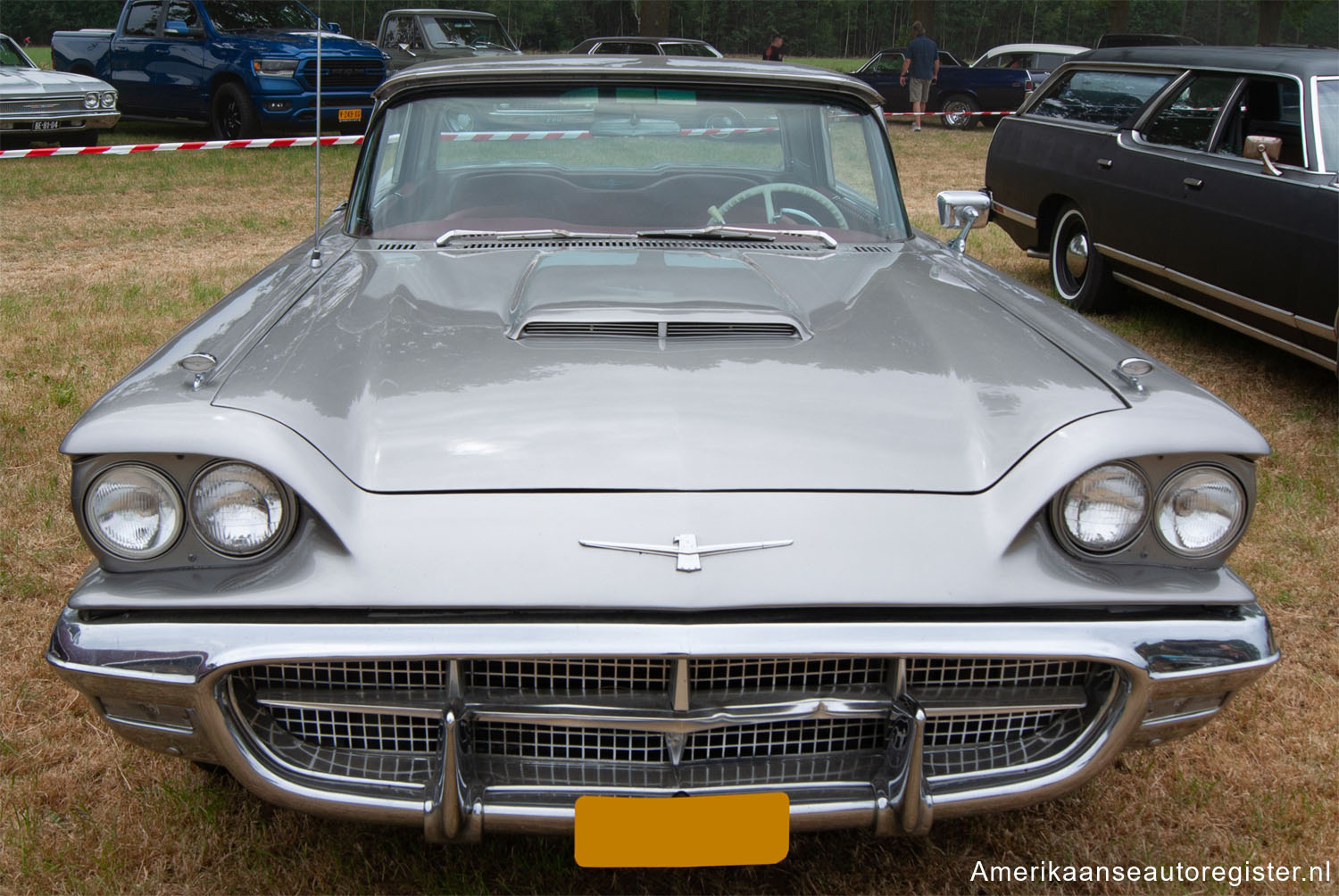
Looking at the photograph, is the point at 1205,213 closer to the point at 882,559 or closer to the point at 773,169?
the point at 773,169

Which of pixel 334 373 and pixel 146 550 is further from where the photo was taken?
pixel 334 373

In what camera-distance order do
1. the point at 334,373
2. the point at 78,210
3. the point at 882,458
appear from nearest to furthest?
1. the point at 882,458
2. the point at 334,373
3. the point at 78,210

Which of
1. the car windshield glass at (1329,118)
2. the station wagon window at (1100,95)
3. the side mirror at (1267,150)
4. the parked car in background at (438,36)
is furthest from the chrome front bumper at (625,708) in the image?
the parked car in background at (438,36)

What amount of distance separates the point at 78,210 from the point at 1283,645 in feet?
30.9

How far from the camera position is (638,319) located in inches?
86.4

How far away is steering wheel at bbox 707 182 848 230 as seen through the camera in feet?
9.68

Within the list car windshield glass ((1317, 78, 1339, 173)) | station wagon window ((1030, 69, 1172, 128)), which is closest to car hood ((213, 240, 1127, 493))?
car windshield glass ((1317, 78, 1339, 173))

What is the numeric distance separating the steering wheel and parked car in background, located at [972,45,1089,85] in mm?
16615

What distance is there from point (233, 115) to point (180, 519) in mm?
12319

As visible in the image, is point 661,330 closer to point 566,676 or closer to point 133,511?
point 566,676

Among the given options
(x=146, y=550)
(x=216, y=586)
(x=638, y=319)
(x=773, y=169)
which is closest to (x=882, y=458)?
(x=638, y=319)

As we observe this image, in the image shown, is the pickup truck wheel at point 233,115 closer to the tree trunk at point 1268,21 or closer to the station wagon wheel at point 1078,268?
the station wagon wheel at point 1078,268

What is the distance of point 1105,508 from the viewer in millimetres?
1863

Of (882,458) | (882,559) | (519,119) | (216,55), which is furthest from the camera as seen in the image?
(216,55)
